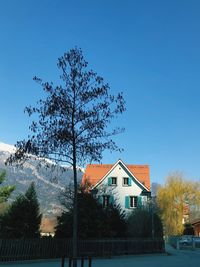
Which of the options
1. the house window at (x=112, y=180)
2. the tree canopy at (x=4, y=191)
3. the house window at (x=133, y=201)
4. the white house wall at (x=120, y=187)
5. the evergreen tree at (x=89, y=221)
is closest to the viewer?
the evergreen tree at (x=89, y=221)

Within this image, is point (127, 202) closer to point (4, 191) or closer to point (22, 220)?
point (4, 191)

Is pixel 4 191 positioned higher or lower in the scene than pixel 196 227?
higher

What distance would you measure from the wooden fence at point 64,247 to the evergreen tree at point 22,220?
4750 mm

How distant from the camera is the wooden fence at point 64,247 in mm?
23969

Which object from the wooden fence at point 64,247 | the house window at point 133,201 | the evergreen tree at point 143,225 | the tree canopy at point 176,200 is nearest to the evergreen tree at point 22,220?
the wooden fence at point 64,247

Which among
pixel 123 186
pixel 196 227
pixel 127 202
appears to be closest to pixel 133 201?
pixel 127 202

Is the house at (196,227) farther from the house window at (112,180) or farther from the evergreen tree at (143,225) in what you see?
the evergreen tree at (143,225)

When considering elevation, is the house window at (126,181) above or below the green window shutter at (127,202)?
above

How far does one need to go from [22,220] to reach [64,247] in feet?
19.6

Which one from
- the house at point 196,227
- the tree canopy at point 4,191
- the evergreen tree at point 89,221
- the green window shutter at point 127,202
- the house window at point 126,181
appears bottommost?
the evergreen tree at point 89,221

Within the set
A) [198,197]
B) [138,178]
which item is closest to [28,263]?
[138,178]

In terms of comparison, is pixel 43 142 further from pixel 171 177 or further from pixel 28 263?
pixel 171 177

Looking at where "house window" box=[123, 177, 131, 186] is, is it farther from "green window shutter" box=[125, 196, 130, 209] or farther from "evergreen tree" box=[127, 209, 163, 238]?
"evergreen tree" box=[127, 209, 163, 238]

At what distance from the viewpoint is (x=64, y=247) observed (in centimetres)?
2694
